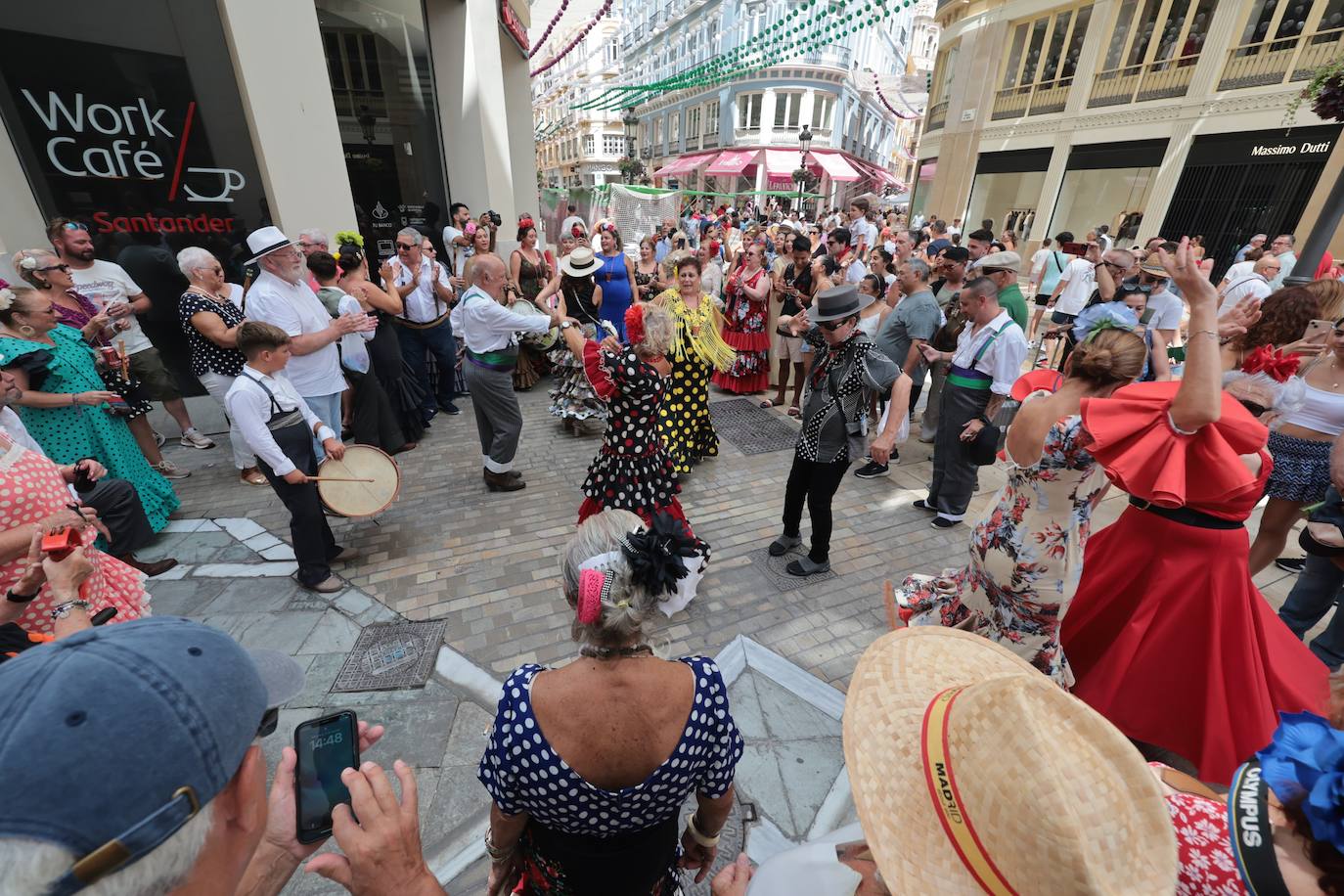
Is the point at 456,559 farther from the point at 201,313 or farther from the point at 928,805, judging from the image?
the point at 928,805

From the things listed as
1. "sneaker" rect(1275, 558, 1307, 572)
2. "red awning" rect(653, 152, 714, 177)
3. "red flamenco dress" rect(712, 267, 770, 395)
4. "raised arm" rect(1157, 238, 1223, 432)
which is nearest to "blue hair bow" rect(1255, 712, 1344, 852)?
"raised arm" rect(1157, 238, 1223, 432)

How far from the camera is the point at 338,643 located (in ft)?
11.0

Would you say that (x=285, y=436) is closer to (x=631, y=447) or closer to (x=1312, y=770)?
(x=631, y=447)

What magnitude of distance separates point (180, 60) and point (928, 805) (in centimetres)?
798

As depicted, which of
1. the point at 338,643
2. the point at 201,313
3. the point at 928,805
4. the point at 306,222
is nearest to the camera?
the point at 928,805

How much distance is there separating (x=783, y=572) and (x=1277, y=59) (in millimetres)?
19585

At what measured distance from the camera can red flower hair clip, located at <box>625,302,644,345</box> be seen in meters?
3.65

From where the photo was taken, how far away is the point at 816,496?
3.93m

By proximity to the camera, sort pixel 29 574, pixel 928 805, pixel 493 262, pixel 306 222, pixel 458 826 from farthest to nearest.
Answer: pixel 306 222
pixel 493 262
pixel 458 826
pixel 29 574
pixel 928 805

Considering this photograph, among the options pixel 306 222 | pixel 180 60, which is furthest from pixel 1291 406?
pixel 180 60

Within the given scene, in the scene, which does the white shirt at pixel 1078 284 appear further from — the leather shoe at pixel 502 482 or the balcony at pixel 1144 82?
the balcony at pixel 1144 82

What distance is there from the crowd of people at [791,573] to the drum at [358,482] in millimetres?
135

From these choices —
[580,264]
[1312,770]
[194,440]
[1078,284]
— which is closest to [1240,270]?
[1078,284]

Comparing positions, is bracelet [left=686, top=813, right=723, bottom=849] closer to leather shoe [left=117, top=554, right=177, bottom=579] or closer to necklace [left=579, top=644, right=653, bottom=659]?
necklace [left=579, top=644, right=653, bottom=659]
